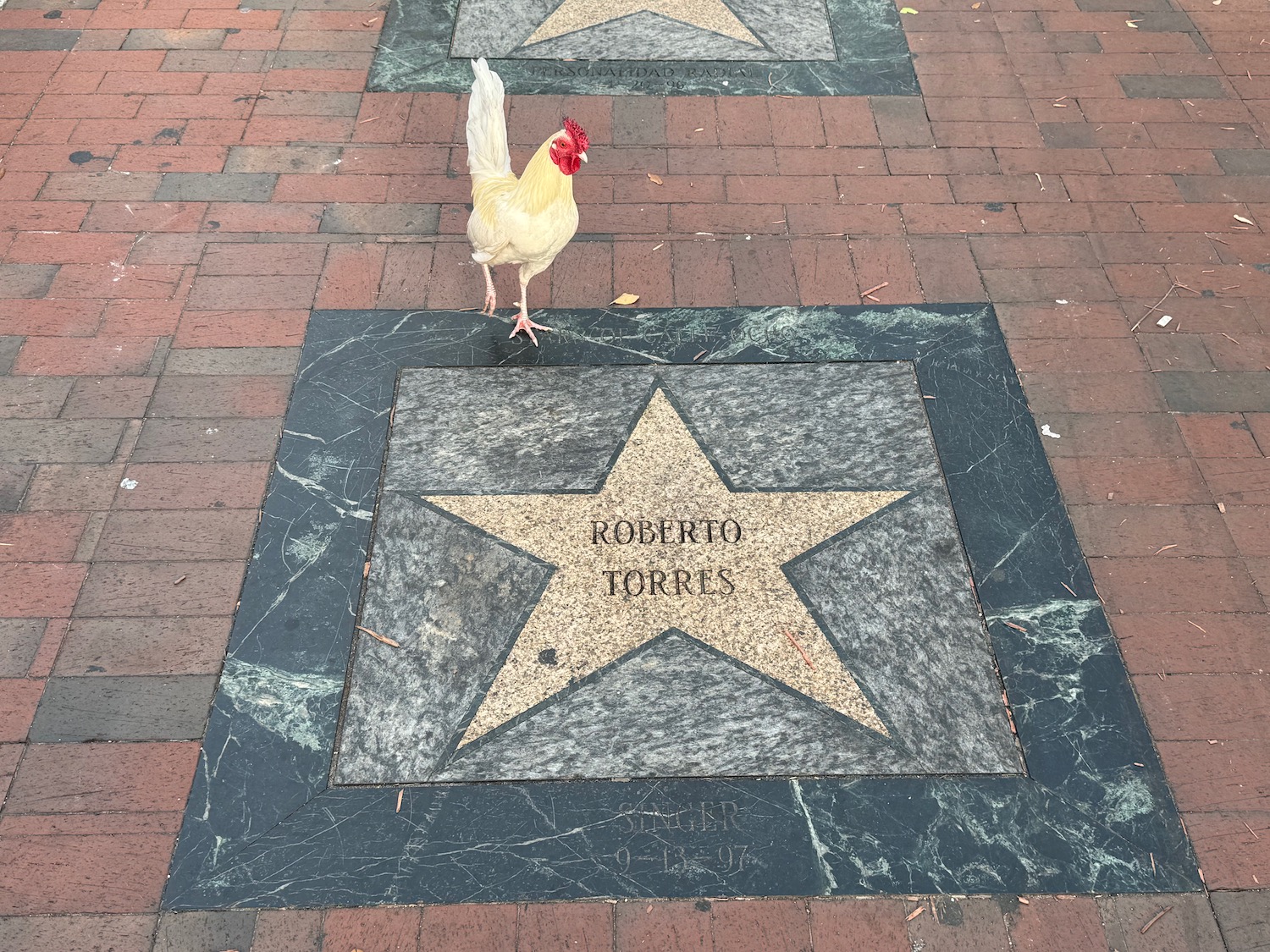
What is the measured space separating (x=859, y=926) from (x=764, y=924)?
11.2 inches

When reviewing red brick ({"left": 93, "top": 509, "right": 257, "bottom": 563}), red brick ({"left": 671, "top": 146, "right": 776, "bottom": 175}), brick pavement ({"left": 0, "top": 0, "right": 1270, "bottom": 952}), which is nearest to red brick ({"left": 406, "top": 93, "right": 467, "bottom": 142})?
brick pavement ({"left": 0, "top": 0, "right": 1270, "bottom": 952})

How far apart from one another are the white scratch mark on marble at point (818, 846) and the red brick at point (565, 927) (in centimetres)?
66

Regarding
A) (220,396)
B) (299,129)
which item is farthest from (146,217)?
(220,396)

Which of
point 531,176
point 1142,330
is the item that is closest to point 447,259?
point 531,176

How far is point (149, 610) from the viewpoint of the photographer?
3.56 metres

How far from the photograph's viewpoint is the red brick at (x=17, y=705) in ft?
10.8

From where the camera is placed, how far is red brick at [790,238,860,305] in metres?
4.58

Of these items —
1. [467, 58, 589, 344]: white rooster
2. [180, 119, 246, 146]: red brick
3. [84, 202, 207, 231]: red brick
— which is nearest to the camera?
[467, 58, 589, 344]: white rooster

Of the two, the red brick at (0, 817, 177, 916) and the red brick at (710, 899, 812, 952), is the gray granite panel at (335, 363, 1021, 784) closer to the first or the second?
the red brick at (710, 899, 812, 952)

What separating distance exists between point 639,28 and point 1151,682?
→ 4.62 meters

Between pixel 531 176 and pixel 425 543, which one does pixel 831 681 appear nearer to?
pixel 425 543

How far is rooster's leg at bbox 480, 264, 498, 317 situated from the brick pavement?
11cm

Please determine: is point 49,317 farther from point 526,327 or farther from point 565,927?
point 565,927

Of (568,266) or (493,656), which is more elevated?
(568,266)
